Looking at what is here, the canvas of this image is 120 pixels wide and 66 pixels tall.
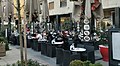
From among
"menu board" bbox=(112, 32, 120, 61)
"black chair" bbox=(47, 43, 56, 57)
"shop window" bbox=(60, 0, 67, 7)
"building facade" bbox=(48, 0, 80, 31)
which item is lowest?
"black chair" bbox=(47, 43, 56, 57)

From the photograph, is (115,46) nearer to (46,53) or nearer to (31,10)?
(31,10)

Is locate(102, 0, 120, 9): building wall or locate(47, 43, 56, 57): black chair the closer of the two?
locate(47, 43, 56, 57): black chair

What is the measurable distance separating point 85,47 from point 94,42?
650cm

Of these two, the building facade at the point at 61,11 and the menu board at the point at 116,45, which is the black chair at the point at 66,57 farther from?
the building facade at the point at 61,11

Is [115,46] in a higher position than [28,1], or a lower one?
lower

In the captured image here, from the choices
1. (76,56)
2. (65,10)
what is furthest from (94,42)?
(65,10)

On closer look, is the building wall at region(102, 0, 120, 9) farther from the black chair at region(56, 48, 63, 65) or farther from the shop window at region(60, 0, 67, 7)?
the black chair at region(56, 48, 63, 65)

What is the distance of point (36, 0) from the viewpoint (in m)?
8.65

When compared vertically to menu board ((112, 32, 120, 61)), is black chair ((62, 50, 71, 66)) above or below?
below

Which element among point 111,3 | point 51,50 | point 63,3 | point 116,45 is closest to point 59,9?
point 63,3

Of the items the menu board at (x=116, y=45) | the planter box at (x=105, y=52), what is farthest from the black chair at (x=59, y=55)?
the menu board at (x=116, y=45)

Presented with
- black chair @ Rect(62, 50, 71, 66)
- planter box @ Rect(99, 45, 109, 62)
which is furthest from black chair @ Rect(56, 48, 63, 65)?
planter box @ Rect(99, 45, 109, 62)

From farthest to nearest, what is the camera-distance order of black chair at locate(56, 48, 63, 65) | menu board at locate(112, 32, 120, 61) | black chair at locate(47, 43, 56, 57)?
black chair at locate(47, 43, 56, 57) → black chair at locate(56, 48, 63, 65) → menu board at locate(112, 32, 120, 61)

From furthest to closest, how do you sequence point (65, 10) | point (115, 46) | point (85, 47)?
point (65, 10)
point (85, 47)
point (115, 46)
